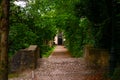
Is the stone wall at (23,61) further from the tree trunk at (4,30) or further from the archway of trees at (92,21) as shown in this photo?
the tree trunk at (4,30)

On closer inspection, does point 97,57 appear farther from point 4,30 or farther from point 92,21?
point 4,30

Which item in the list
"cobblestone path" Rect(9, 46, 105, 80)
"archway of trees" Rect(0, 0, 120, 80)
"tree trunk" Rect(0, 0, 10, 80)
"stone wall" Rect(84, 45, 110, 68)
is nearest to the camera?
"tree trunk" Rect(0, 0, 10, 80)

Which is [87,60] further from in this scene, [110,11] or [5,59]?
[5,59]

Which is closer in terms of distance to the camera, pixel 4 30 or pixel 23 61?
pixel 4 30

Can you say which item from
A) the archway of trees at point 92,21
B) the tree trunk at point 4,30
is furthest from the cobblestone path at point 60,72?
the tree trunk at point 4,30

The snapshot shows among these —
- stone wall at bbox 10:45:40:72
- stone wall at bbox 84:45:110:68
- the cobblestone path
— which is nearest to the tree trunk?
the cobblestone path

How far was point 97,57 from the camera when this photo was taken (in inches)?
721

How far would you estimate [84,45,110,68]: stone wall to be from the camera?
17.2 metres

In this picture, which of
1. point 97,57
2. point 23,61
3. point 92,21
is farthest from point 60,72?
point 92,21

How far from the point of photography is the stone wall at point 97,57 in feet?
56.4

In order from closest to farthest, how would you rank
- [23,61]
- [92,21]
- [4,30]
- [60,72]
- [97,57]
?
[4,30] < [92,21] < [60,72] < [23,61] < [97,57]

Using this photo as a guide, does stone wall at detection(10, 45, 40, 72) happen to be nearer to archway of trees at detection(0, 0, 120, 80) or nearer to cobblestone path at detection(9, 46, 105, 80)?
cobblestone path at detection(9, 46, 105, 80)

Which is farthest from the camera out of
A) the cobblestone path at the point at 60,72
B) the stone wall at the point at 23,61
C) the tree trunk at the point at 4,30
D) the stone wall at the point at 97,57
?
the stone wall at the point at 23,61

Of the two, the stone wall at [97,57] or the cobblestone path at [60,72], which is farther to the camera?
the stone wall at [97,57]
